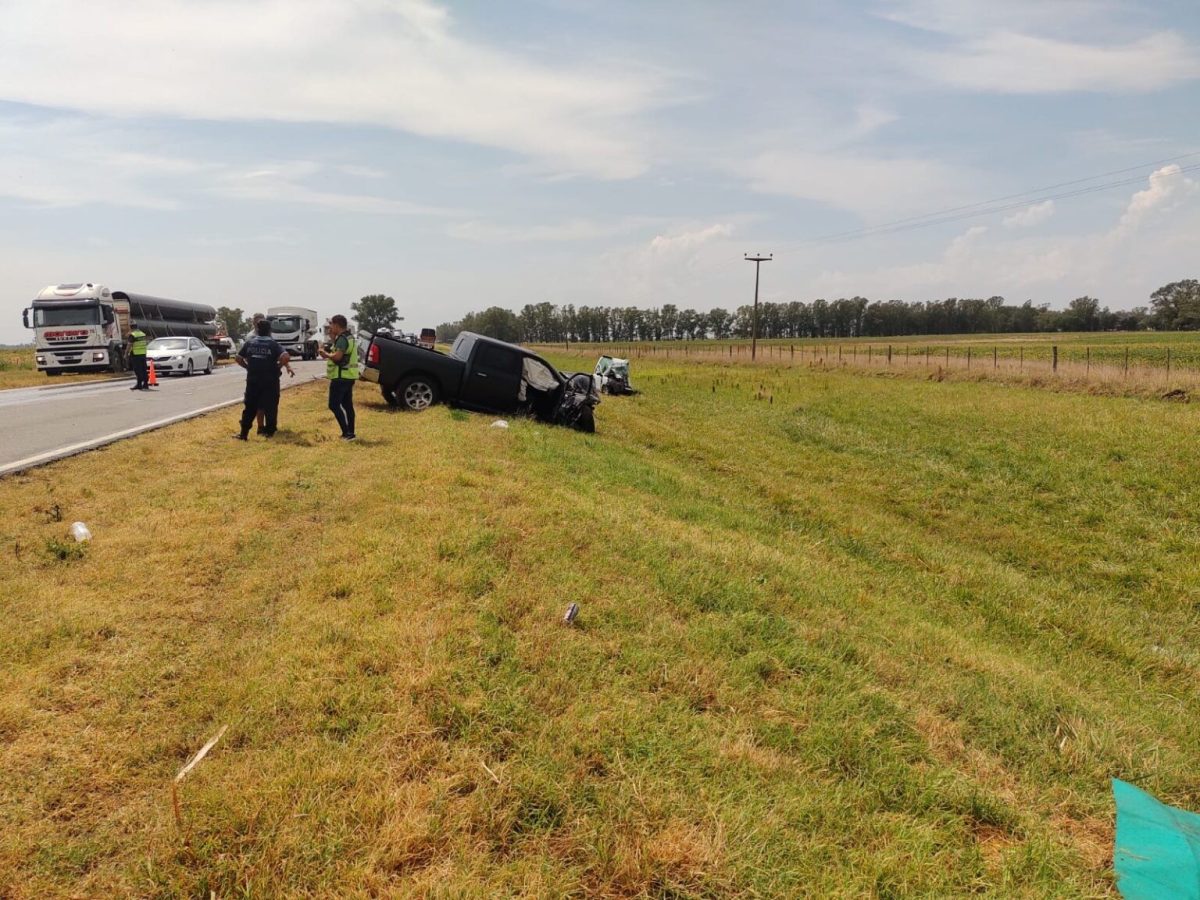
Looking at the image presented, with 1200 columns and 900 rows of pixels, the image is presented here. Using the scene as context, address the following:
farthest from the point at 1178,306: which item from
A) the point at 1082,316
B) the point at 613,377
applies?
the point at 613,377

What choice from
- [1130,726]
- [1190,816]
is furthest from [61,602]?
[1130,726]

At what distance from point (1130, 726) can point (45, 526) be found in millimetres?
7732

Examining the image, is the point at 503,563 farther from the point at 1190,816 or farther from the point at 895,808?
the point at 1190,816

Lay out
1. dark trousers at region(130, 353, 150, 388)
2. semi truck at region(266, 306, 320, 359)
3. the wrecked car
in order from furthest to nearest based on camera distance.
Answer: semi truck at region(266, 306, 320, 359) → the wrecked car → dark trousers at region(130, 353, 150, 388)

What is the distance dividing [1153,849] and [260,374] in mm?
9925

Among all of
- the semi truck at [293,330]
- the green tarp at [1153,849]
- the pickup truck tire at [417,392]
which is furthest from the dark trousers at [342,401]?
the semi truck at [293,330]

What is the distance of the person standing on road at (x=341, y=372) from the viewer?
9570 millimetres

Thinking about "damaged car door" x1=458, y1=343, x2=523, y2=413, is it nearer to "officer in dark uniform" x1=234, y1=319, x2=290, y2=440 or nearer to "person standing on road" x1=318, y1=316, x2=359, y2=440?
"person standing on road" x1=318, y1=316, x2=359, y2=440

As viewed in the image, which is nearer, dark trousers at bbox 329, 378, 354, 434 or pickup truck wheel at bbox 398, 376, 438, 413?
dark trousers at bbox 329, 378, 354, 434

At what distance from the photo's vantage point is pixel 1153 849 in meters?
3.01

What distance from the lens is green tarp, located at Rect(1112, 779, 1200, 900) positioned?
2.76m

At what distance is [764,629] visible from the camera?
4.71 meters

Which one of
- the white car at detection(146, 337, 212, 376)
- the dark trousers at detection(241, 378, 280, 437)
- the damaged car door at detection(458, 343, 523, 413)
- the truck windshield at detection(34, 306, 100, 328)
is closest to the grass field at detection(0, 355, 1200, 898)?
the dark trousers at detection(241, 378, 280, 437)

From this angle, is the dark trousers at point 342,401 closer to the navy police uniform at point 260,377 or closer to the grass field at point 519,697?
the navy police uniform at point 260,377
